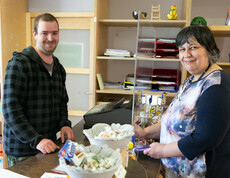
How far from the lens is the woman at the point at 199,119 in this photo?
988mm

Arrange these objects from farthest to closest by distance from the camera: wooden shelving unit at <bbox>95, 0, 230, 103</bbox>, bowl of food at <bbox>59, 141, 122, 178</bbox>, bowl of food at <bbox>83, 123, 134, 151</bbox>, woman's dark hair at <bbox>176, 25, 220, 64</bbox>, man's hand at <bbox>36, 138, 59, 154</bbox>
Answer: wooden shelving unit at <bbox>95, 0, 230, 103</bbox> → man's hand at <bbox>36, 138, 59, 154</bbox> → woman's dark hair at <bbox>176, 25, 220, 64</bbox> → bowl of food at <bbox>83, 123, 134, 151</bbox> → bowl of food at <bbox>59, 141, 122, 178</bbox>

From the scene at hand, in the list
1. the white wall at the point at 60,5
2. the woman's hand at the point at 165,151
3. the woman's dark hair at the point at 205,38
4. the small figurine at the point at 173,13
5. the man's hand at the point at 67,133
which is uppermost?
the white wall at the point at 60,5

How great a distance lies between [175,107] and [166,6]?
1.93 meters

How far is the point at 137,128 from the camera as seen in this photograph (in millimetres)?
1392

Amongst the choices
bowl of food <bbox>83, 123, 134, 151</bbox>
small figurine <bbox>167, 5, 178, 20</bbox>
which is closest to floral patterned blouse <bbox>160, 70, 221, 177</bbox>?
bowl of food <bbox>83, 123, 134, 151</bbox>

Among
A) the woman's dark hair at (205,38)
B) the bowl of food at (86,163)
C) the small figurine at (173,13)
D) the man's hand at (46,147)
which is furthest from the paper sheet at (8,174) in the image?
the small figurine at (173,13)

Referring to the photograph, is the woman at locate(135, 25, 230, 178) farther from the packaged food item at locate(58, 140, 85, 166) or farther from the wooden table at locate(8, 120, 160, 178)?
the packaged food item at locate(58, 140, 85, 166)

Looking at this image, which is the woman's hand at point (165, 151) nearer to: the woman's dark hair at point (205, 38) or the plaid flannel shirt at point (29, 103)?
the woman's dark hair at point (205, 38)

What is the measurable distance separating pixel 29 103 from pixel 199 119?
3.50 ft

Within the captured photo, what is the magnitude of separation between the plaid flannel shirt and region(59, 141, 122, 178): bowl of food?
678 mm

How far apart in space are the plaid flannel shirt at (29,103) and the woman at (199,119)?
0.78 m

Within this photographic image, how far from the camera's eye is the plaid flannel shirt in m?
1.34

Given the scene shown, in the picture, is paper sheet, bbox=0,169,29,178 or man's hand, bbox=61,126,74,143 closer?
paper sheet, bbox=0,169,29,178

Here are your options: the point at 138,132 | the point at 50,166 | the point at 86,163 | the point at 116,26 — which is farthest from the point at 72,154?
the point at 116,26
